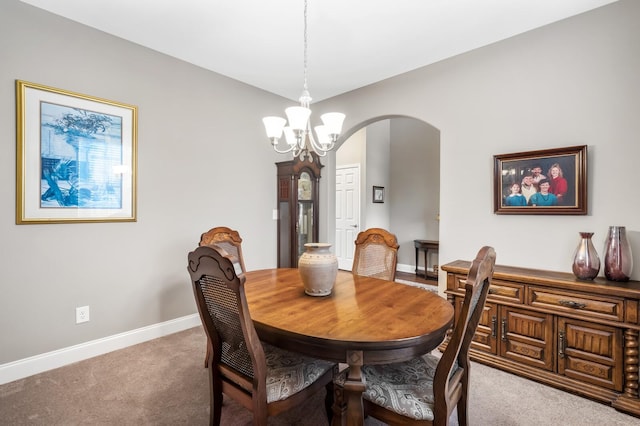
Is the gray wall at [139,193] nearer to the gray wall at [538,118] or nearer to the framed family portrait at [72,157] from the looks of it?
the framed family portrait at [72,157]

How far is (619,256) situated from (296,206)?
2917mm

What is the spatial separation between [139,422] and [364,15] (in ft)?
10.2

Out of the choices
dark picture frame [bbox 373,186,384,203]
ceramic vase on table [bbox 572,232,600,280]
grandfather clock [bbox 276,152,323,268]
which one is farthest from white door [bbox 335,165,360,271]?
ceramic vase on table [bbox 572,232,600,280]

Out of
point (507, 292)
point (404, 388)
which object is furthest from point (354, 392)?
point (507, 292)

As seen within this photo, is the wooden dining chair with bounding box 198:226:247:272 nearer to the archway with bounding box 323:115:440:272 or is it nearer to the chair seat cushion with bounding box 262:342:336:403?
the chair seat cushion with bounding box 262:342:336:403

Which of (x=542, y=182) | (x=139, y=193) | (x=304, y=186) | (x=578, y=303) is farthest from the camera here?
(x=304, y=186)

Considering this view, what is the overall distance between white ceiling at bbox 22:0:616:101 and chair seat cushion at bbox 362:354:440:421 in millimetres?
2380

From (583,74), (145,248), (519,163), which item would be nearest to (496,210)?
(519,163)

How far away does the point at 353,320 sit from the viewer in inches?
54.7

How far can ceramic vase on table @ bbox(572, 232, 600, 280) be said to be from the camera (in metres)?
2.12

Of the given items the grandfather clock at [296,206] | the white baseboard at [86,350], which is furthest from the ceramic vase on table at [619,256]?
the white baseboard at [86,350]

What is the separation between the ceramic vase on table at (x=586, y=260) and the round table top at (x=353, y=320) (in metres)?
1.24

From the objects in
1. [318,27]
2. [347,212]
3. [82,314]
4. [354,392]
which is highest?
[318,27]

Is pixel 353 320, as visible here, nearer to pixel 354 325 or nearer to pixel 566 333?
pixel 354 325
